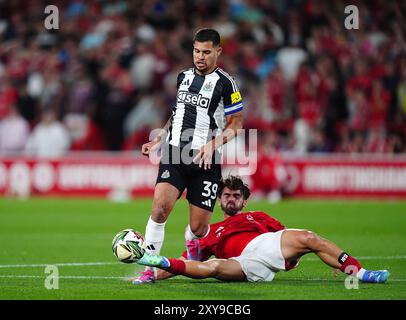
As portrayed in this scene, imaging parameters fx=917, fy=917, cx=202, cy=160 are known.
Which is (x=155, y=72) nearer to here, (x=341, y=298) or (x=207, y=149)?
(x=207, y=149)

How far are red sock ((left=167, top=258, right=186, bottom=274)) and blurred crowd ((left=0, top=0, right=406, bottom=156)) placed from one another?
A: 14026 mm

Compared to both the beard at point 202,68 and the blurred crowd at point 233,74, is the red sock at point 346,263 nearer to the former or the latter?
the beard at point 202,68

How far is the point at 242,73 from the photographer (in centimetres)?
2383

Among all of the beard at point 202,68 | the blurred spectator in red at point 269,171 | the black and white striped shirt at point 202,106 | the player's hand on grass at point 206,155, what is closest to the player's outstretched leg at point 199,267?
the player's hand on grass at point 206,155

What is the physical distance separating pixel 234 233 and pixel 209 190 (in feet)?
1.75

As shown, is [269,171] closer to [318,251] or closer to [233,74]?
[233,74]

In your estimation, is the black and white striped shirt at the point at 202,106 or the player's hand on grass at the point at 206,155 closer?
the player's hand on grass at the point at 206,155

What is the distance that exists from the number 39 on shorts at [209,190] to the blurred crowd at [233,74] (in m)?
13.2

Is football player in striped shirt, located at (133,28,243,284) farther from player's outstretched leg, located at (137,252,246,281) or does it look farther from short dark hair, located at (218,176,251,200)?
player's outstretched leg, located at (137,252,246,281)

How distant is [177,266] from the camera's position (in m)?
9.09

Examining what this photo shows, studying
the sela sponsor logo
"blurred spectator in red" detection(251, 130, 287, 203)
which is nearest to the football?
the sela sponsor logo

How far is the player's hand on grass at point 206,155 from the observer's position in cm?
954

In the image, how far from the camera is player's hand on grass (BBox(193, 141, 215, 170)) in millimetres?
9539
